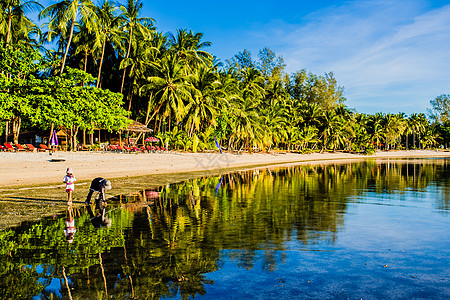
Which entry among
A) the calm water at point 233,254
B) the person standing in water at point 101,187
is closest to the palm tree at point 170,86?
the person standing in water at point 101,187

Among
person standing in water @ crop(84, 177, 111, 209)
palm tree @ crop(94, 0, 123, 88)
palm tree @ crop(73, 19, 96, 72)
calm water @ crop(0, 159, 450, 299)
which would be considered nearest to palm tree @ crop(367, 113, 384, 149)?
palm tree @ crop(94, 0, 123, 88)

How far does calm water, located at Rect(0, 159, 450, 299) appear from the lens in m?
4.87

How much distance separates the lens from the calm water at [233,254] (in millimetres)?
4867

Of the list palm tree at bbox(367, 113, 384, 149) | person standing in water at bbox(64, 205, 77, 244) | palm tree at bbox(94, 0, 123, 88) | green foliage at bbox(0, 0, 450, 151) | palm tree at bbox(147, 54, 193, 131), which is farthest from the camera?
palm tree at bbox(367, 113, 384, 149)

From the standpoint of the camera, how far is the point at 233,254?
6383 millimetres

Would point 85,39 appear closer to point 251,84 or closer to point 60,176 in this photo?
point 60,176

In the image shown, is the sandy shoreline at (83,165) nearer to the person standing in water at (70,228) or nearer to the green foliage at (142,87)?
the green foliage at (142,87)

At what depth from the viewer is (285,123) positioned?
5838cm

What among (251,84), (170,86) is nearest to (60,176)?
(170,86)

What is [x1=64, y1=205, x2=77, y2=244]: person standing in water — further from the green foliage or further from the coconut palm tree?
the coconut palm tree

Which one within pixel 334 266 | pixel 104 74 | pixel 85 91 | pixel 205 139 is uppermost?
pixel 104 74

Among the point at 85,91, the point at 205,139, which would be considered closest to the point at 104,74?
the point at 205,139

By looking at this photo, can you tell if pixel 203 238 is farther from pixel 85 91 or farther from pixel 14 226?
pixel 85 91

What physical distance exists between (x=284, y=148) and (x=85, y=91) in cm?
5091
